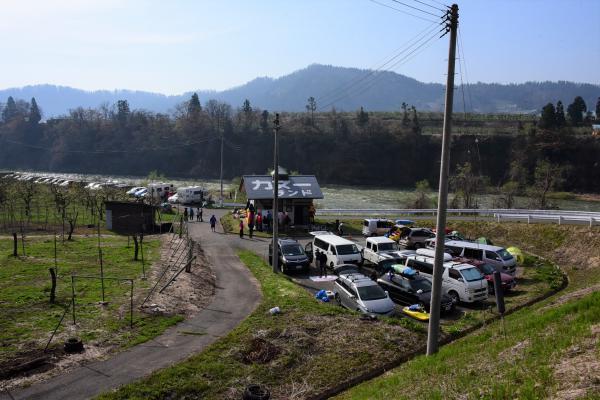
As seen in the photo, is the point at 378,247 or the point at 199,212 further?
the point at 199,212

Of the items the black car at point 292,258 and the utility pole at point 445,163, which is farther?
the black car at point 292,258

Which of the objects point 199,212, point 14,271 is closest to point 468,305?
point 14,271

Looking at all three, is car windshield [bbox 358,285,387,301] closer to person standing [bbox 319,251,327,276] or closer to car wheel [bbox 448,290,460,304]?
car wheel [bbox 448,290,460,304]

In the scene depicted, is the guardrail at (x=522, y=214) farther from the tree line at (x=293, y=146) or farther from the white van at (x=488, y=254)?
the tree line at (x=293, y=146)

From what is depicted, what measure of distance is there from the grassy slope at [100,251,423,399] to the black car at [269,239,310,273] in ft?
22.3

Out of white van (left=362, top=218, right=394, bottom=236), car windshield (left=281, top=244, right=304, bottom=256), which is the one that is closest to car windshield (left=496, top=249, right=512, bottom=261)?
car windshield (left=281, top=244, right=304, bottom=256)

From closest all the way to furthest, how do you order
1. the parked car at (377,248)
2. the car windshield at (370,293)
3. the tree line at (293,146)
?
the car windshield at (370,293), the parked car at (377,248), the tree line at (293,146)

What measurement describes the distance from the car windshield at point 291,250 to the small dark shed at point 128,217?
15455mm

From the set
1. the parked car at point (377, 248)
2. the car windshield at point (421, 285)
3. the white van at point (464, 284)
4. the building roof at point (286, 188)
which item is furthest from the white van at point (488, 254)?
the building roof at point (286, 188)

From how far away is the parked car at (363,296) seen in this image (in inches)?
687

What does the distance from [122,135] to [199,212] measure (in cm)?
10667

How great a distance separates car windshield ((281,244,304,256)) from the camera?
25.4 m

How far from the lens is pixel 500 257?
2355cm

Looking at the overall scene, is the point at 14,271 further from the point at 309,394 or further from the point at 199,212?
the point at 199,212
